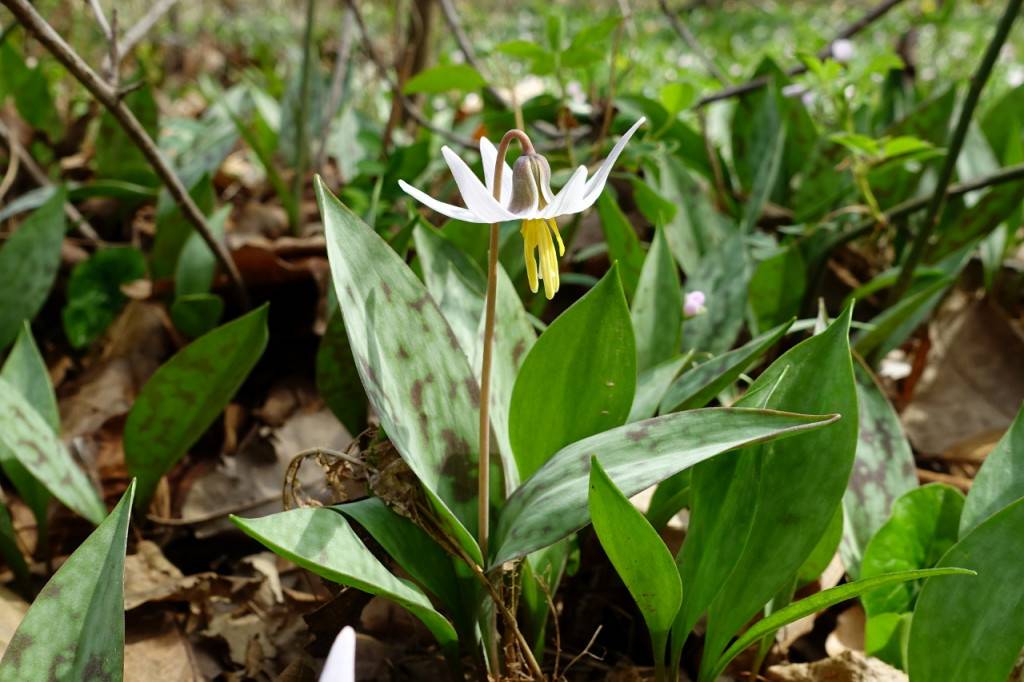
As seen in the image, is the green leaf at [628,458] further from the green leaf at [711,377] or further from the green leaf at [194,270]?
the green leaf at [194,270]

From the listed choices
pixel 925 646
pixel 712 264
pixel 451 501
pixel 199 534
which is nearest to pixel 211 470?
pixel 199 534

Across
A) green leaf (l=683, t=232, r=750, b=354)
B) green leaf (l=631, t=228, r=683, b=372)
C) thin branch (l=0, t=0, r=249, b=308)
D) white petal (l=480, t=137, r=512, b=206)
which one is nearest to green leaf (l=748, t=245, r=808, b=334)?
green leaf (l=683, t=232, r=750, b=354)

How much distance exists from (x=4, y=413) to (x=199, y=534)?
1.26 feet

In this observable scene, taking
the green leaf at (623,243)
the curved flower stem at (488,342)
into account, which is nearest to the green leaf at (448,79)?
the green leaf at (623,243)

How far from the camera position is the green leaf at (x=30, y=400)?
A: 1358 millimetres

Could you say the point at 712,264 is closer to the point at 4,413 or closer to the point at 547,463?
the point at 547,463

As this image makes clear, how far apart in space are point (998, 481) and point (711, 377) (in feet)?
1.19

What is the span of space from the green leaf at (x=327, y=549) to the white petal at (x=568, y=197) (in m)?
0.37

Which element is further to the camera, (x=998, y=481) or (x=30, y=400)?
(x=30, y=400)

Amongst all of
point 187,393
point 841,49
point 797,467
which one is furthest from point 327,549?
point 841,49

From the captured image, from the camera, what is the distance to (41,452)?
129cm

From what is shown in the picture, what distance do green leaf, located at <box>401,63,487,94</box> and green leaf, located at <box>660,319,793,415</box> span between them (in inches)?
33.3

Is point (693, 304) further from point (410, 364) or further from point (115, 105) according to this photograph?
point (115, 105)

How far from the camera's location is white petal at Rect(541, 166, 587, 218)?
2.84ft
